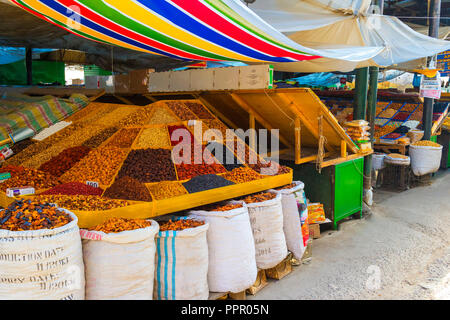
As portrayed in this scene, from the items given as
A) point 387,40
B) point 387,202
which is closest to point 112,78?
point 387,40

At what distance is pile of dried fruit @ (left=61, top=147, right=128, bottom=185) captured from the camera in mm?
2942

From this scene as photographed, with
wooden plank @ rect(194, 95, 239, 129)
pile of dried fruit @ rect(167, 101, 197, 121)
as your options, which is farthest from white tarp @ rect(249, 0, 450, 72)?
pile of dried fruit @ rect(167, 101, 197, 121)

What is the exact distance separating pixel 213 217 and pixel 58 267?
40.0 inches

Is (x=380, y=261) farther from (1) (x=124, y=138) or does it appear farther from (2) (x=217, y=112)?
(1) (x=124, y=138)

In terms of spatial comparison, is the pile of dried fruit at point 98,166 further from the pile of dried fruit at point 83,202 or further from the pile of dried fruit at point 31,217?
the pile of dried fruit at point 31,217

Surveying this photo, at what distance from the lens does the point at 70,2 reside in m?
2.12

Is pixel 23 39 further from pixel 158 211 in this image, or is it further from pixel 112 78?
pixel 158 211

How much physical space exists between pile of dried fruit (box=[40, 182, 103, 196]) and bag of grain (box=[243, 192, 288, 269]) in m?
1.09

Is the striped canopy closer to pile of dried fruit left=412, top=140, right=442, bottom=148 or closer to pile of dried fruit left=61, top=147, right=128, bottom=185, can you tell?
pile of dried fruit left=61, top=147, right=128, bottom=185

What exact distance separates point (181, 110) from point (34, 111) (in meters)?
1.71

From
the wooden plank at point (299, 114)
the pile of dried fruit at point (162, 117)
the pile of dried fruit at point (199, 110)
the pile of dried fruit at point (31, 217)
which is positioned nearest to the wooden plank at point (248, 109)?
→ the pile of dried fruit at point (199, 110)

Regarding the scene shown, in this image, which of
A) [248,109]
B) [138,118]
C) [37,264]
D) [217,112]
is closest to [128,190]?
[37,264]

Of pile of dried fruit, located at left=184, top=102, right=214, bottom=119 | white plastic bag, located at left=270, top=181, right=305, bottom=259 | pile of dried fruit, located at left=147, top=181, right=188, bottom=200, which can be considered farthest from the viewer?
pile of dried fruit, located at left=184, top=102, right=214, bottom=119

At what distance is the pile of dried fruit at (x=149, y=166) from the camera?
291 cm
